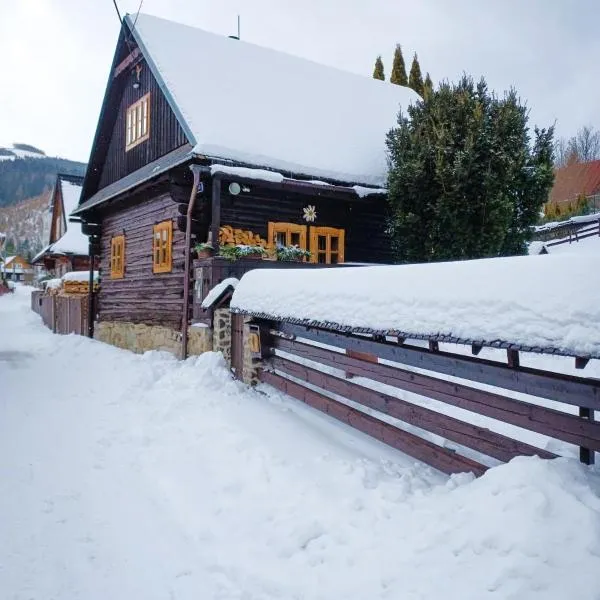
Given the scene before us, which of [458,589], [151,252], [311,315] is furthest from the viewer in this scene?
[151,252]

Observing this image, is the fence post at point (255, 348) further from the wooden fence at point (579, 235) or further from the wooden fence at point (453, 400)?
the wooden fence at point (579, 235)

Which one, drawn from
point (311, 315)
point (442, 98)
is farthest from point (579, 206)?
point (311, 315)

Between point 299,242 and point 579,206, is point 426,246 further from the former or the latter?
point 579,206

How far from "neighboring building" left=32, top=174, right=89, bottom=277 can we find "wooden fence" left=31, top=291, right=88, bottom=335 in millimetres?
3225

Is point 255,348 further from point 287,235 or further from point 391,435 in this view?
point 287,235

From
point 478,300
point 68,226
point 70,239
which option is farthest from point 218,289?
point 68,226

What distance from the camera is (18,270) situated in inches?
3406

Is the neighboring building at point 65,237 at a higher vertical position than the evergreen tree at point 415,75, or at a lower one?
lower

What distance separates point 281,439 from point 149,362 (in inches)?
221

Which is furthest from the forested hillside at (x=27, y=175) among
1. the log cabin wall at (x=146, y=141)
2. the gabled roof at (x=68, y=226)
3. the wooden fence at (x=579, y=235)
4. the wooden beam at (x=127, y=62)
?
the wooden fence at (x=579, y=235)

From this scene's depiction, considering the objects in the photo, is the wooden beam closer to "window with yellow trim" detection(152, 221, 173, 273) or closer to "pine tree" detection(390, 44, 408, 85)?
"window with yellow trim" detection(152, 221, 173, 273)

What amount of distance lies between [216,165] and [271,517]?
7318 millimetres

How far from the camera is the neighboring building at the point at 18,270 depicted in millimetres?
83500

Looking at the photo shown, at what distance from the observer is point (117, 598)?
2.93 m
